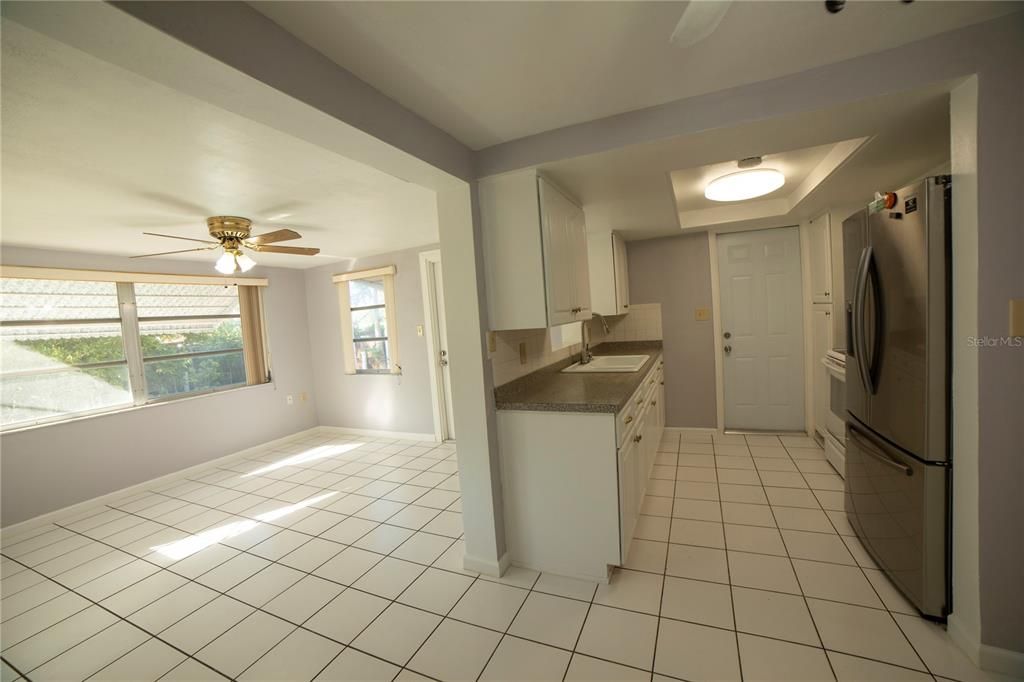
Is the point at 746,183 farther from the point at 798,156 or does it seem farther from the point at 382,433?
the point at 382,433

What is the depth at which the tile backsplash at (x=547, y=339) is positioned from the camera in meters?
2.35

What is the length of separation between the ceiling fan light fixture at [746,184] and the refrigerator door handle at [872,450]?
1.49 m

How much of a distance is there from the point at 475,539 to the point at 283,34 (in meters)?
2.31

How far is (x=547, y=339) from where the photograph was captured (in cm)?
307

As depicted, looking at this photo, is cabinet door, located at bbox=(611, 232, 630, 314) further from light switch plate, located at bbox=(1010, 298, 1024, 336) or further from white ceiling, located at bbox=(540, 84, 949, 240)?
light switch plate, located at bbox=(1010, 298, 1024, 336)

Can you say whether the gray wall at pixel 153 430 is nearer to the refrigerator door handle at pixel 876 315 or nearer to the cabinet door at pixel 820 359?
the refrigerator door handle at pixel 876 315

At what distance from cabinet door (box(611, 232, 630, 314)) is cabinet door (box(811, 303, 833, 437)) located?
5.57 ft

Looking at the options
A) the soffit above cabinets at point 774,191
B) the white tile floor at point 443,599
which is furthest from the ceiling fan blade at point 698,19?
the white tile floor at point 443,599

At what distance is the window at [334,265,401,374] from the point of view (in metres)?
4.84

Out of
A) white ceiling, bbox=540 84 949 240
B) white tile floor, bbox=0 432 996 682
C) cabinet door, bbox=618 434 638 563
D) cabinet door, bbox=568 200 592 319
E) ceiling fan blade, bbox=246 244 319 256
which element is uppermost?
white ceiling, bbox=540 84 949 240

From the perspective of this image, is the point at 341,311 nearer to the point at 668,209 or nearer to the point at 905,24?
the point at 668,209

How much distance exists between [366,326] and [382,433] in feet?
4.56

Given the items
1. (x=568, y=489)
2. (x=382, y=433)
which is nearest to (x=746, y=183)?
(x=568, y=489)

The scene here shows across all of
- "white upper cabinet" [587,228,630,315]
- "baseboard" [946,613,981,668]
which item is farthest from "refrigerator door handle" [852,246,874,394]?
"white upper cabinet" [587,228,630,315]
